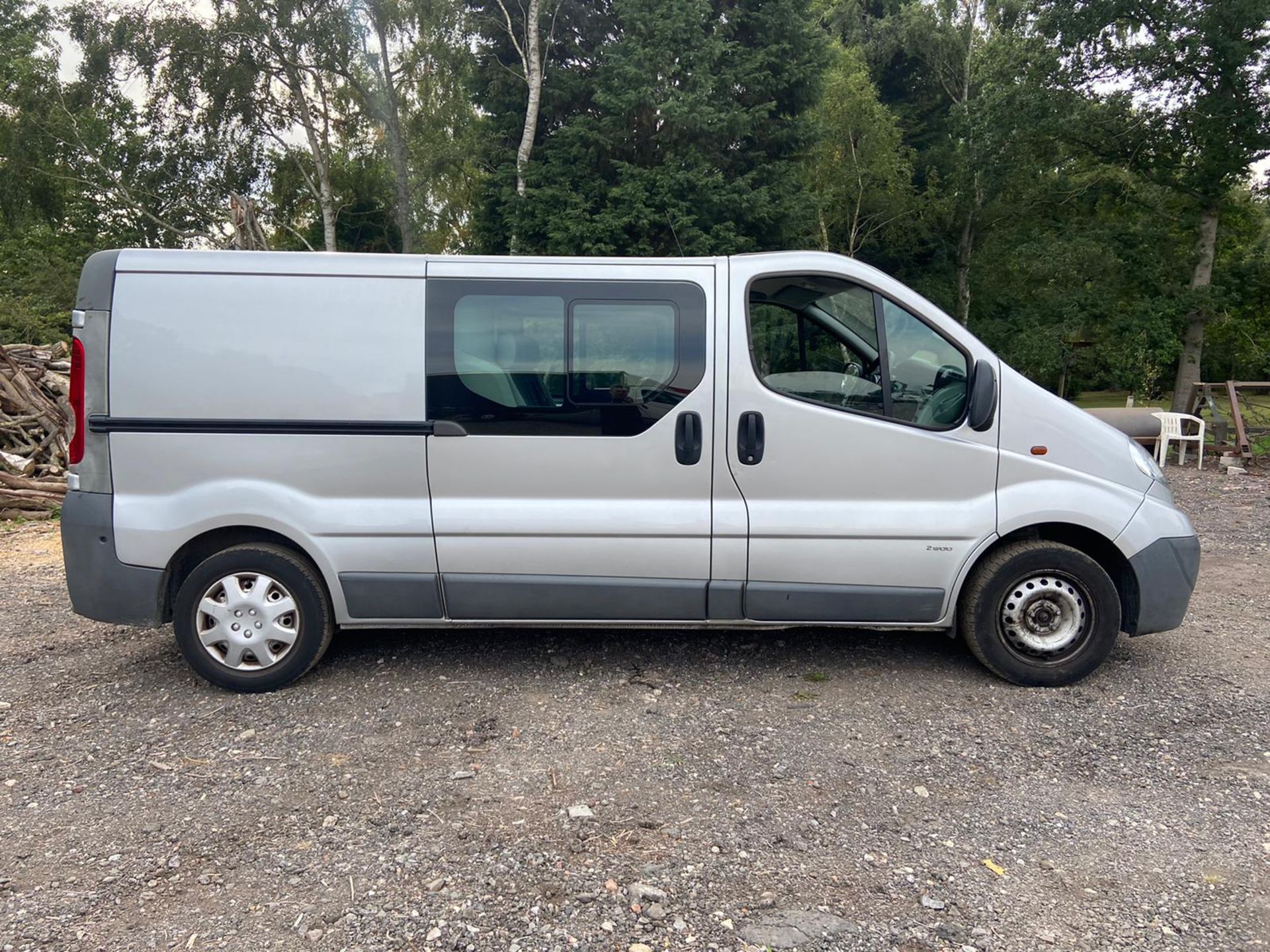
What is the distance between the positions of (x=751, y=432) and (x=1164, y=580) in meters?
2.19

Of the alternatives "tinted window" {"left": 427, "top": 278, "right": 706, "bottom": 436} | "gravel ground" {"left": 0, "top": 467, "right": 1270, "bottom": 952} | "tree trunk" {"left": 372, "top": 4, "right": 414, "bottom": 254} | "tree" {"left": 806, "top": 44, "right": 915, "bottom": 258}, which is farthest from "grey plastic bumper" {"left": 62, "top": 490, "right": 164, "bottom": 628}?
"tree" {"left": 806, "top": 44, "right": 915, "bottom": 258}

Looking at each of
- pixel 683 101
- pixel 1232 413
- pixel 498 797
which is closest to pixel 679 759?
pixel 498 797

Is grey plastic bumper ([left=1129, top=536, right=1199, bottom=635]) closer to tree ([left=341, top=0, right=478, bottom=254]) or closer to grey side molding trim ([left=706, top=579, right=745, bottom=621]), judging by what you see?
grey side molding trim ([left=706, top=579, right=745, bottom=621])

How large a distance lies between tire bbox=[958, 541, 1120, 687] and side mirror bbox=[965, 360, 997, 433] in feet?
2.18

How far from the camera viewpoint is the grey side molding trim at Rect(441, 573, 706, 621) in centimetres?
399

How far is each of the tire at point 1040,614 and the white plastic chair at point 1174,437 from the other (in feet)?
32.0

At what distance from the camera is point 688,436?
389 cm

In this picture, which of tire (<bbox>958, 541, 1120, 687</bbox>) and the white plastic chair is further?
the white plastic chair

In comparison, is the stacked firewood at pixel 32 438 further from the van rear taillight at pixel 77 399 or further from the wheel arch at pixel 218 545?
the wheel arch at pixel 218 545

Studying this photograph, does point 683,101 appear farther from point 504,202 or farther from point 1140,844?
point 1140,844

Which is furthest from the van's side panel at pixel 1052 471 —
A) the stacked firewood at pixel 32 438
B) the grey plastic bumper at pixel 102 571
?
the stacked firewood at pixel 32 438

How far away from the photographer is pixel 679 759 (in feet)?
11.2

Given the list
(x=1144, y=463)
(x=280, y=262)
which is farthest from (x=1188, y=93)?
(x=280, y=262)

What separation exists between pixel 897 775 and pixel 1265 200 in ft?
60.3
